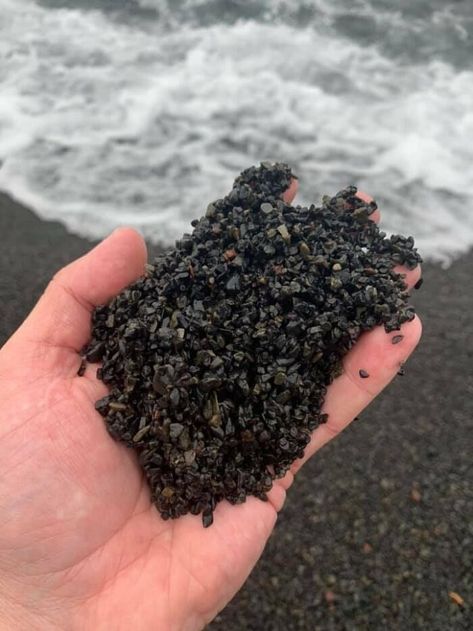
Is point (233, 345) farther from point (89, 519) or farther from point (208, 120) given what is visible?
point (208, 120)

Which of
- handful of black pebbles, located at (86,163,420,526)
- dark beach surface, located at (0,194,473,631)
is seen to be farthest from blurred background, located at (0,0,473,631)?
handful of black pebbles, located at (86,163,420,526)

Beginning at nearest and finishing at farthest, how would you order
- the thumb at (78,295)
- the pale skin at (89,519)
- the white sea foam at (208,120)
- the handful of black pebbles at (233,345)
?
the pale skin at (89,519)
the handful of black pebbles at (233,345)
the thumb at (78,295)
the white sea foam at (208,120)

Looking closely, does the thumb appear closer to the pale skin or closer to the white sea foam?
the pale skin

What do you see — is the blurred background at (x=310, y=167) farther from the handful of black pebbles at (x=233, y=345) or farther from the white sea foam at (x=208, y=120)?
the handful of black pebbles at (x=233, y=345)

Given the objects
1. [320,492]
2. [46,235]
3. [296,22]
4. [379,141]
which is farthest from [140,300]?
[296,22]

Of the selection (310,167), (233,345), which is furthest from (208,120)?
(233,345)

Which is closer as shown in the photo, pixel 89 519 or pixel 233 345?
pixel 89 519

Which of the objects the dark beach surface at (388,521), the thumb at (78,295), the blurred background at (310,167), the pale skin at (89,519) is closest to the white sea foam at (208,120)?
the blurred background at (310,167)
